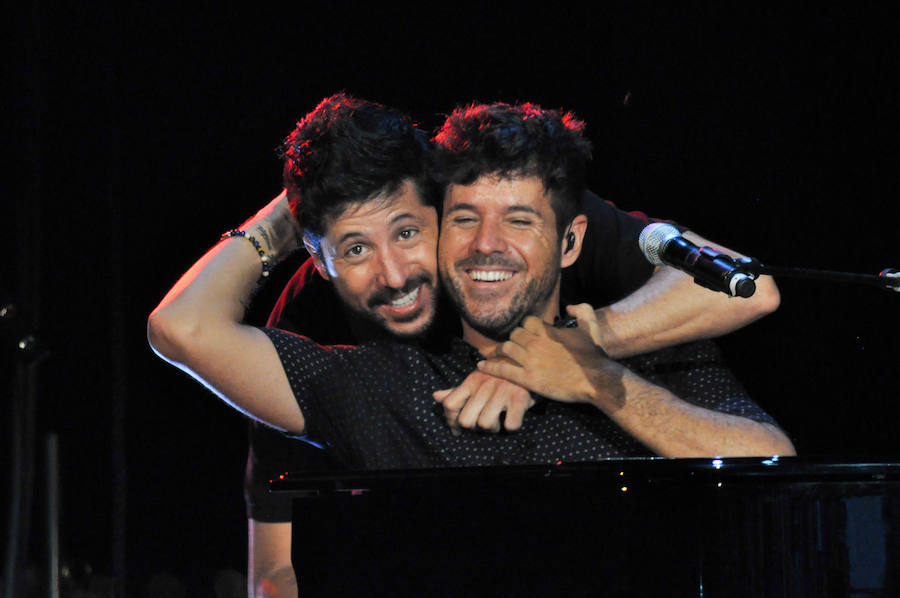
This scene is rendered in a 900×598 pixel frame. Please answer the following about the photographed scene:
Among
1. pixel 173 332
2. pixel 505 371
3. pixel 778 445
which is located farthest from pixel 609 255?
pixel 173 332

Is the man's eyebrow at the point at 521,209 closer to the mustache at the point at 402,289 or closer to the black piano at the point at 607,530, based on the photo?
the mustache at the point at 402,289

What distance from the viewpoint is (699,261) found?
1.79m

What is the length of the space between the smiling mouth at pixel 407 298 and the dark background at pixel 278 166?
848 millimetres

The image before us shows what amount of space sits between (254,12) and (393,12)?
0.52m

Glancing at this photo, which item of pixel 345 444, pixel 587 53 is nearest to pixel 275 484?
pixel 345 444

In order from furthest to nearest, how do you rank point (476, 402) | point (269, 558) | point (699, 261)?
point (269, 558), point (476, 402), point (699, 261)

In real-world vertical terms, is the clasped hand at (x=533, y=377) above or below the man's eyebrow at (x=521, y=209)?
below

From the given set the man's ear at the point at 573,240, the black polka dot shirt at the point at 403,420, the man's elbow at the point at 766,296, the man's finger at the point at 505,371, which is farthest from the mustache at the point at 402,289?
the man's elbow at the point at 766,296

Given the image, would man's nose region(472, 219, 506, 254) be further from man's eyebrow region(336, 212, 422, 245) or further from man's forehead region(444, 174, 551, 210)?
man's eyebrow region(336, 212, 422, 245)

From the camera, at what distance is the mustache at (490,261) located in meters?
2.81

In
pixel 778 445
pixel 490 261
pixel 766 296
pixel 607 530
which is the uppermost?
pixel 490 261

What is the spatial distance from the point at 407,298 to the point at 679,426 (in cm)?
92

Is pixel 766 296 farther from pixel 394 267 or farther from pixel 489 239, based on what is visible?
pixel 394 267

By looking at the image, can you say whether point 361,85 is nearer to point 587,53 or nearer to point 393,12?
point 393,12
